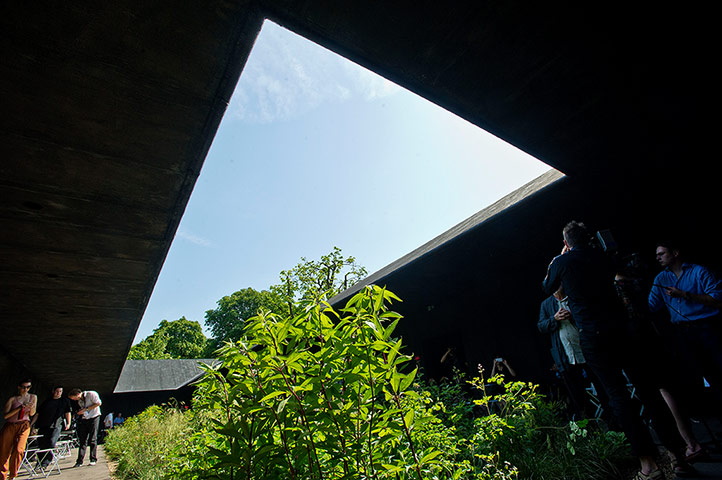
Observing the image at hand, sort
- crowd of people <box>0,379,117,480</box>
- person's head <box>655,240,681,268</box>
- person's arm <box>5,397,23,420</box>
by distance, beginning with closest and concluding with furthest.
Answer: person's head <box>655,240,681,268</box> → crowd of people <box>0,379,117,480</box> → person's arm <box>5,397,23,420</box>

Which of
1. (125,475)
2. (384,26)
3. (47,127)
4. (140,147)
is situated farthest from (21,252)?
(384,26)

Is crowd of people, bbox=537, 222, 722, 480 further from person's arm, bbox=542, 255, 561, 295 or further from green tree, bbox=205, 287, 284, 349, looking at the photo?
green tree, bbox=205, 287, 284, 349

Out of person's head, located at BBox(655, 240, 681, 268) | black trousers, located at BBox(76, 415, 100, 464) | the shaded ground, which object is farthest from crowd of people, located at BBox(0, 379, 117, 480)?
person's head, located at BBox(655, 240, 681, 268)

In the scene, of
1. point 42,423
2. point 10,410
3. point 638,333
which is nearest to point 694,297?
point 638,333

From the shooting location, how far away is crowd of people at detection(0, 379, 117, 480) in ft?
17.6

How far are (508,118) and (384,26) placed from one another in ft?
4.98

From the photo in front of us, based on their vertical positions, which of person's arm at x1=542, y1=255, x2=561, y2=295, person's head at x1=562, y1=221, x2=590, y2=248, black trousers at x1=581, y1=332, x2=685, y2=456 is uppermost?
person's head at x1=562, y1=221, x2=590, y2=248

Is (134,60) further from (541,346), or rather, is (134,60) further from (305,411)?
(541,346)

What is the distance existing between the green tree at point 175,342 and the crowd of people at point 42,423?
145 feet

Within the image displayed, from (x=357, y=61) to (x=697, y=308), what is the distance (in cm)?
371

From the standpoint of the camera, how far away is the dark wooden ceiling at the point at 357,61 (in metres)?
2.22

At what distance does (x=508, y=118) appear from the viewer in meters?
3.08

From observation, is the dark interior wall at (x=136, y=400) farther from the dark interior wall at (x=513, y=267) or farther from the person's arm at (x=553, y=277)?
the person's arm at (x=553, y=277)

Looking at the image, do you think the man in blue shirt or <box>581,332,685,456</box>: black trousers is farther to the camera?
the man in blue shirt
